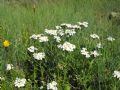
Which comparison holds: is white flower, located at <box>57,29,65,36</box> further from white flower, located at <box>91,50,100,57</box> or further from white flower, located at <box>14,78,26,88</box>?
white flower, located at <box>14,78,26,88</box>

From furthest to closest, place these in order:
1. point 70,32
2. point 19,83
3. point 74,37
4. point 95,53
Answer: point 74,37
point 70,32
point 95,53
point 19,83

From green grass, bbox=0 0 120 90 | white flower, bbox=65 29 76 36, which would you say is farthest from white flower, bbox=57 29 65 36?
green grass, bbox=0 0 120 90

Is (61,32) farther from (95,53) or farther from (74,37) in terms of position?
(95,53)

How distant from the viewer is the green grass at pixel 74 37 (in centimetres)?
411

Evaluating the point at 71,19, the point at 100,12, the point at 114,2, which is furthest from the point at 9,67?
the point at 114,2

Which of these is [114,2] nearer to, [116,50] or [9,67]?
[116,50]

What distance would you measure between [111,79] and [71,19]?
2291 mm

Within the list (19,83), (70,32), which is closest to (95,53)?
(70,32)

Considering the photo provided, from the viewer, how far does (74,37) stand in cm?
471

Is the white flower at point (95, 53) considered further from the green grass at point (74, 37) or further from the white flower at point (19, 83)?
the white flower at point (19, 83)

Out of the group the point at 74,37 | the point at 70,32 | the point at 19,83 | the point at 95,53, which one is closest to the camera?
the point at 19,83

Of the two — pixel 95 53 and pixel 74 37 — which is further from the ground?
pixel 74 37

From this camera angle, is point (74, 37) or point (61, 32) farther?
point (74, 37)

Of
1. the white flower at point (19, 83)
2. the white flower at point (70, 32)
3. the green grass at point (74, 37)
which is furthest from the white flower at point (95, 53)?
the white flower at point (19, 83)
